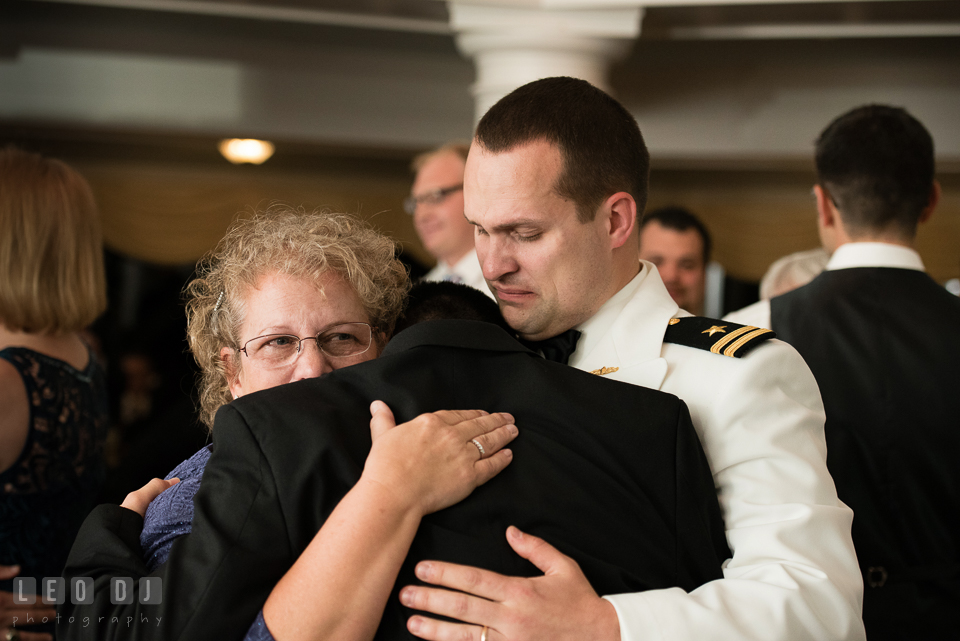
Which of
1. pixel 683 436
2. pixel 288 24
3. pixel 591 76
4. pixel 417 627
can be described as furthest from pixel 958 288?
pixel 417 627

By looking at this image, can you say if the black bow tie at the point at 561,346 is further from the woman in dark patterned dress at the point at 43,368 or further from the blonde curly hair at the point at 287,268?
the woman in dark patterned dress at the point at 43,368

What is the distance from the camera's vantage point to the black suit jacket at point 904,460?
6.79 ft

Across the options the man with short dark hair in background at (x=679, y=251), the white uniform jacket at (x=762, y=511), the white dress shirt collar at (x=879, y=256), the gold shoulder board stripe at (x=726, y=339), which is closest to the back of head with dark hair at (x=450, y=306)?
the white uniform jacket at (x=762, y=511)

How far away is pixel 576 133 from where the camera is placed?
162 cm

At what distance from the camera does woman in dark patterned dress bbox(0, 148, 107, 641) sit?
210cm

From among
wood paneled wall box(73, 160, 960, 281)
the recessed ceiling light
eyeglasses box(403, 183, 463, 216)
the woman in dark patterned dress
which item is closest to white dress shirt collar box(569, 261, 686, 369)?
the woman in dark patterned dress

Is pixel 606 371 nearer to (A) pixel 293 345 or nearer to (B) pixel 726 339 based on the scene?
(B) pixel 726 339

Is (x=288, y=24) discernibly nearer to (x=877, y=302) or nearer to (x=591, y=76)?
(x=591, y=76)

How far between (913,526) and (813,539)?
1.01 metres

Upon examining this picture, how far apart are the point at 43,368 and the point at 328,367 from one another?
3.48ft

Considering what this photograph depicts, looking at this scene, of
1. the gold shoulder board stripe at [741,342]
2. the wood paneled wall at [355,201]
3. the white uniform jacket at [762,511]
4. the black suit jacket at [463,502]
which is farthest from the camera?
the wood paneled wall at [355,201]

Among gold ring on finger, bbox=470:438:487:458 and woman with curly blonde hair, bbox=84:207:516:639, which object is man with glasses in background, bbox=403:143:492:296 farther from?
gold ring on finger, bbox=470:438:487:458

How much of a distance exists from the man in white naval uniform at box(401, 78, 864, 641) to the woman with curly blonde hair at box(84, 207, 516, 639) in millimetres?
98
